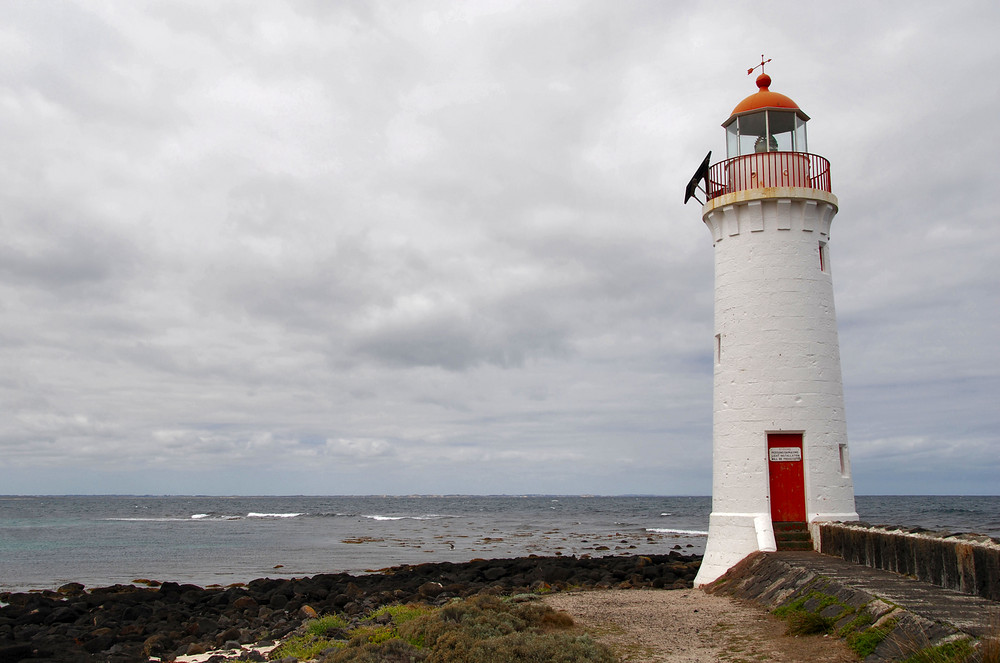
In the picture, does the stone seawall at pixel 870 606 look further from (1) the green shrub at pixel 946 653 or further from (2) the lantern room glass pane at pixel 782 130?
(2) the lantern room glass pane at pixel 782 130

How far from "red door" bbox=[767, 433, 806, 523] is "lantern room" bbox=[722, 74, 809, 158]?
183 inches

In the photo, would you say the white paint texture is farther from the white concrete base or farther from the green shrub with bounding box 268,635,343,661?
the green shrub with bounding box 268,635,343,661

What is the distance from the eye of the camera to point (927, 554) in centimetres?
809

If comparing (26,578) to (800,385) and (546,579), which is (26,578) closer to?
(546,579)

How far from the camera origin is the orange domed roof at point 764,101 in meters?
12.6

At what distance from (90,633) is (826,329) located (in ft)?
39.4

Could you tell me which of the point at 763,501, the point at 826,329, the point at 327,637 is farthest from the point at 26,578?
the point at 826,329

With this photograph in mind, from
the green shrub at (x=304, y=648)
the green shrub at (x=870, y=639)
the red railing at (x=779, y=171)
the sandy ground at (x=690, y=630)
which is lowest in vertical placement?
the green shrub at (x=304, y=648)

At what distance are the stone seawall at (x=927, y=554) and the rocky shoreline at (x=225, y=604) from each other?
395 centimetres

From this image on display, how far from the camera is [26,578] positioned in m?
21.1

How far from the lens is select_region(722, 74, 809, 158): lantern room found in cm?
1267

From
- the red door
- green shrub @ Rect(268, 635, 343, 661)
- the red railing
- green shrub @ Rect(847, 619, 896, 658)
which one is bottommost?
green shrub @ Rect(268, 635, 343, 661)

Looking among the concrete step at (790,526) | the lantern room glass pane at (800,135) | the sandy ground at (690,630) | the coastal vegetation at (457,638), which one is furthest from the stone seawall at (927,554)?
the lantern room glass pane at (800,135)

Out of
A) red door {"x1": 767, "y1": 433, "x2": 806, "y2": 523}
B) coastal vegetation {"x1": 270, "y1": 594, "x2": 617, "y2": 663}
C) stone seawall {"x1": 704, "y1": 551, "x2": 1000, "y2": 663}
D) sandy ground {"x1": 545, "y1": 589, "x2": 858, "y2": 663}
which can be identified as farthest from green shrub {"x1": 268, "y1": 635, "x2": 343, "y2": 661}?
red door {"x1": 767, "y1": 433, "x2": 806, "y2": 523}
